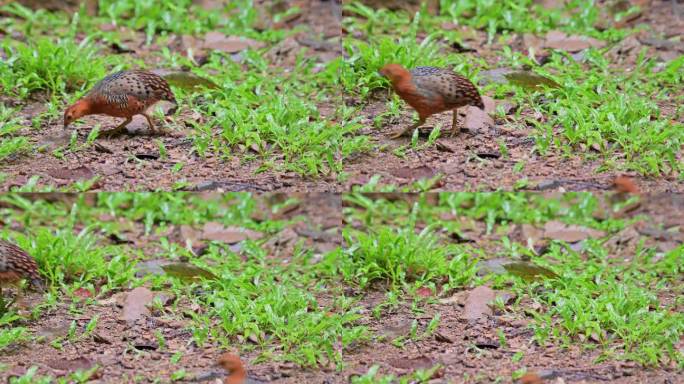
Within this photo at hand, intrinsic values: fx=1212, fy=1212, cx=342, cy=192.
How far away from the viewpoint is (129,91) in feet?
22.6

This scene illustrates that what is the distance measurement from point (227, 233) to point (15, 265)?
5.26 feet

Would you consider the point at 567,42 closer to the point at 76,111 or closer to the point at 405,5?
the point at 405,5

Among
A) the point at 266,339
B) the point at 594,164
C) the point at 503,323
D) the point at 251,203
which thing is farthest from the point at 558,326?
the point at 251,203

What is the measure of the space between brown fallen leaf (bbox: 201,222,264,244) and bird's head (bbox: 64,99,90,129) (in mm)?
1460

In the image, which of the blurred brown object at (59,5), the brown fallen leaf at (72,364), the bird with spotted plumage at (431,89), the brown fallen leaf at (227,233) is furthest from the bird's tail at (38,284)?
the bird with spotted plumage at (431,89)

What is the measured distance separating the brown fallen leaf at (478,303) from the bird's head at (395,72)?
4.96 feet

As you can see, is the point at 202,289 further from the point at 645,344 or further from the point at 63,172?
the point at 645,344

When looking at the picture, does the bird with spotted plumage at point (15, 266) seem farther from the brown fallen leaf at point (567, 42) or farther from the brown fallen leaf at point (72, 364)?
the brown fallen leaf at point (567, 42)

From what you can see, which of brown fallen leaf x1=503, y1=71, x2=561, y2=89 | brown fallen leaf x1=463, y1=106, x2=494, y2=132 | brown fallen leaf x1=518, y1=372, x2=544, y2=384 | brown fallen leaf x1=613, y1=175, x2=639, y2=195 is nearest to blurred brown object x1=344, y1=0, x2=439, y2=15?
brown fallen leaf x1=503, y1=71, x2=561, y2=89

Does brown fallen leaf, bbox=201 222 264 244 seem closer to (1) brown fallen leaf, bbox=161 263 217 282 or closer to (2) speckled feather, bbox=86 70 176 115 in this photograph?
(1) brown fallen leaf, bbox=161 263 217 282

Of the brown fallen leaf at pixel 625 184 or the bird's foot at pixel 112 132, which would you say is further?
the bird's foot at pixel 112 132

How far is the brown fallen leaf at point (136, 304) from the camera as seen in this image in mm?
7238

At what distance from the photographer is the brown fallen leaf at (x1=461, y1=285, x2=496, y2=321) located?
7.30 m

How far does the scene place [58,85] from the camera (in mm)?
7188
